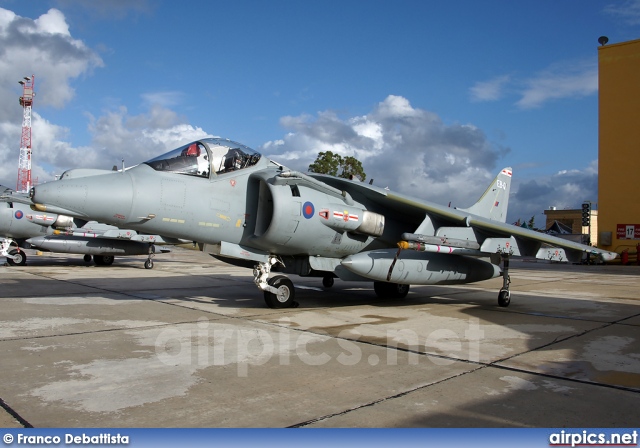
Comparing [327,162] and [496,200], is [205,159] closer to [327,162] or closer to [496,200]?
[496,200]

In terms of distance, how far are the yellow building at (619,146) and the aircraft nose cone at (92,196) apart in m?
27.2

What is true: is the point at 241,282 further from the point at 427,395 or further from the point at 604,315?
the point at 427,395

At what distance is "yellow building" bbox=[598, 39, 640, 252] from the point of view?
26.7m

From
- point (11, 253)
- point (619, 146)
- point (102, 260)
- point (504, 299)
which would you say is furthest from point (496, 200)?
point (619, 146)

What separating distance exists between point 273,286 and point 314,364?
3658 mm

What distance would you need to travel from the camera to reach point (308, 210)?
8.19 metres

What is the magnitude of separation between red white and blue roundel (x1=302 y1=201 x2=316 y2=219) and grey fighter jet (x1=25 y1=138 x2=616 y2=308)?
0.02 meters

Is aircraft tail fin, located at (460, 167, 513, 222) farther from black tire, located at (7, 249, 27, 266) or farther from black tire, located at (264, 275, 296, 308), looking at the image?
black tire, located at (7, 249, 27, 266)

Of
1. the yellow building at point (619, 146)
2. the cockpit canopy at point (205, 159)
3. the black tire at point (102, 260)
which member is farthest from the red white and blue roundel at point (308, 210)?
the yellow building at point (619, 146)

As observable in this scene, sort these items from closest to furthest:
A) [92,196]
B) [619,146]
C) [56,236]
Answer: [92,196] < [56,236] < [619,146]

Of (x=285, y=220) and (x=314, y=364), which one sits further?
(x=285, y=220)

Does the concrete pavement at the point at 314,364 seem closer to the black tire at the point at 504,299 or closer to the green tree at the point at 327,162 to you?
the black tire at the point at 504,299

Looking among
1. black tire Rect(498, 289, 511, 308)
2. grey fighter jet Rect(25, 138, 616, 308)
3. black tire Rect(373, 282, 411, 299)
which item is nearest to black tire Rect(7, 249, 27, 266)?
grey fighter jet Rect(25, 138, 616, 308)

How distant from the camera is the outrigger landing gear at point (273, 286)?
8398 millimetres
